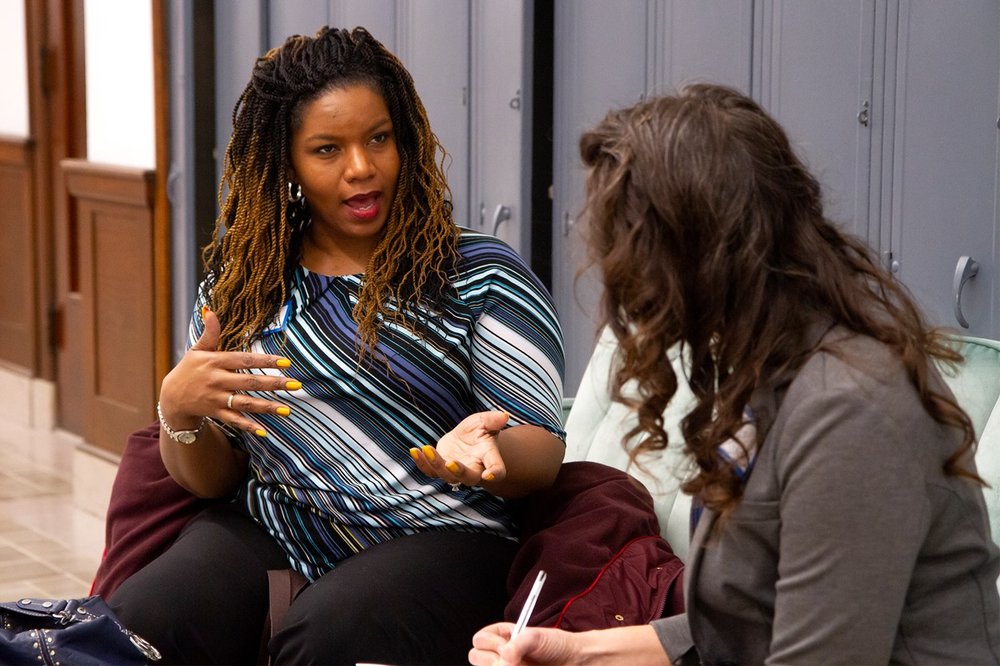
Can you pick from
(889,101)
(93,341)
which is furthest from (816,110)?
(93,341)

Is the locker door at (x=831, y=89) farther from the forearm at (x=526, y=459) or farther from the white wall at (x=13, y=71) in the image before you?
the white wall at (x=13, y=71)

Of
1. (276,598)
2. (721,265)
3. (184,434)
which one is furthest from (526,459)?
(721,265)

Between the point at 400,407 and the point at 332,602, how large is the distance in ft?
1.11

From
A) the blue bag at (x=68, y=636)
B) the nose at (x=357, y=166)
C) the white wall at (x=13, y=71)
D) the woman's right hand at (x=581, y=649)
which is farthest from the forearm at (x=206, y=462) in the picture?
the white wall at (x=13, y=71)

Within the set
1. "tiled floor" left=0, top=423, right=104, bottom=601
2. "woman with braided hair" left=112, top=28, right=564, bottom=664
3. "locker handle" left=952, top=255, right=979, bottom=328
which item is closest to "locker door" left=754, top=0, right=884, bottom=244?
"locker handle" left=952, top=255, right=979, bottom=328

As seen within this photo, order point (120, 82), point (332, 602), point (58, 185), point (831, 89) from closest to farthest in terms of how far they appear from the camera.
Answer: point (332, 602), point (831, 89), point (120, 82), point (58, 185)

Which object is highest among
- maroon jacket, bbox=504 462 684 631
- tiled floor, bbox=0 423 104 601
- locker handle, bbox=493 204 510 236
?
locker handle, bbox=493 204 510 236

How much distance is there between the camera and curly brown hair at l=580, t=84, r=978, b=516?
131 centimetres

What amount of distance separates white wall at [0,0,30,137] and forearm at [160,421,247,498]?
4.72 meters

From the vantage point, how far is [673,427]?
7.55 feet

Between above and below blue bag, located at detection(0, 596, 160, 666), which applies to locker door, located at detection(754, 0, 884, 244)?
above

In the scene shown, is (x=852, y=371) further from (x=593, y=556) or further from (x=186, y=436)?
(x=186, y=436)

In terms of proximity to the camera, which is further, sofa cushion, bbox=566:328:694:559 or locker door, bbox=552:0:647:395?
locker door, bbox=552:0:647:395

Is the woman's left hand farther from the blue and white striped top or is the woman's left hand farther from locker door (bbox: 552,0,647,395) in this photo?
locker door (bbox: 552,0,647,395)
